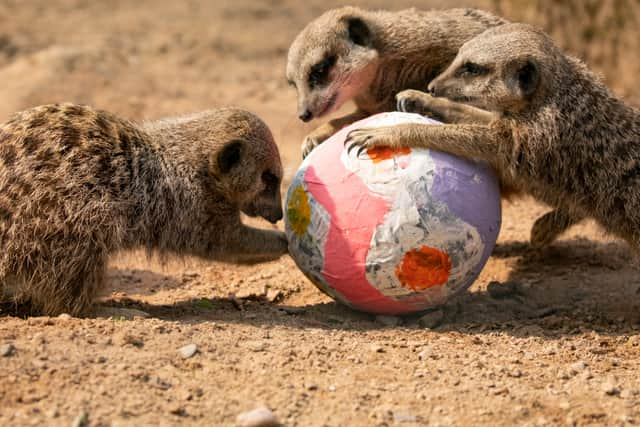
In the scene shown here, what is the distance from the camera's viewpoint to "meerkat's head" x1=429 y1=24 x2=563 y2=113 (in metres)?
5.46

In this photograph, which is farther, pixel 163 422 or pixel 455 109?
pixel 455 109

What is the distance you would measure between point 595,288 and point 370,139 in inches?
84.6

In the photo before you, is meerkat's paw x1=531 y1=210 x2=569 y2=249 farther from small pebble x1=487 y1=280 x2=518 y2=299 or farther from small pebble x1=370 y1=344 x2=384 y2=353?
small pebble x1=370 y1=344 x2=384 y2=353

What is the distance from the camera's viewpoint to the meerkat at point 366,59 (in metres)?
6.66

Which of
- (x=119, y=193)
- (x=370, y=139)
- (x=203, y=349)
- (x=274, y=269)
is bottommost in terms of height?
(x=274, y=269)

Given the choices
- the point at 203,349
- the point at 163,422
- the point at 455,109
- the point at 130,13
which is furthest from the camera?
the point at 130,13

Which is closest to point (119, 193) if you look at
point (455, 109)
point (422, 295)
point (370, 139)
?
point (370, 139)

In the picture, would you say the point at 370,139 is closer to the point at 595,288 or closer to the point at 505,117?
the point at 505,117

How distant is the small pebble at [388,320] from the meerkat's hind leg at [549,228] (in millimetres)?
1641

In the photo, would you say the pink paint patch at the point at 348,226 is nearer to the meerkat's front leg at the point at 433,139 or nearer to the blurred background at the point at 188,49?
the meerkat's front leg at the point at 433,139

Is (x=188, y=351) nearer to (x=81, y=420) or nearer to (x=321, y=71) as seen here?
(x=81, y=420)

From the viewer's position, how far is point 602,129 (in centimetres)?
559

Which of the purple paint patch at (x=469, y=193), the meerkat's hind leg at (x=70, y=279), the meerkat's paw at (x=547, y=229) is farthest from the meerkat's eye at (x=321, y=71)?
the meerkat's hind leg at (x=70, y=279)

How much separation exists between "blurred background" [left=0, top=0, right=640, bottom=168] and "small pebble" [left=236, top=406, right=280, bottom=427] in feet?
16.1
